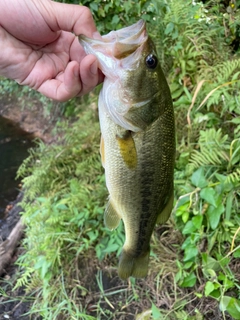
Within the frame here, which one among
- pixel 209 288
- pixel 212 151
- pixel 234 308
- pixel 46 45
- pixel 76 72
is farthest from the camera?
pixel 212 151

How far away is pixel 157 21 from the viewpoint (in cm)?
329

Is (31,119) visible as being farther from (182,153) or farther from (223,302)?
(223,302)

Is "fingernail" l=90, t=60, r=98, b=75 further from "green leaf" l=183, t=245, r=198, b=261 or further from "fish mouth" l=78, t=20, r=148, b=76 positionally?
"green leaf" l=183, t=245, r=198, b=261

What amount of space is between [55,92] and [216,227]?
142 centimetres

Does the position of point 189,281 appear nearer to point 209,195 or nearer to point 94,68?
point 209,195

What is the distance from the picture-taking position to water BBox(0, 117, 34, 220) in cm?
474

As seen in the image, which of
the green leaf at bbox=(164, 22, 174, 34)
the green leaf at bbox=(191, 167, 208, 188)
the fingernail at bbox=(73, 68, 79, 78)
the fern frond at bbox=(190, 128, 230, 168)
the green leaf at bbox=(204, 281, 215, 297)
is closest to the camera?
the fingernail at bbox=(73, 68, 79, 78)

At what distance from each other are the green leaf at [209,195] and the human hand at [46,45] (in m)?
1.15

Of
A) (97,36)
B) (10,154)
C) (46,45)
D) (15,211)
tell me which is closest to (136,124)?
(97,36)

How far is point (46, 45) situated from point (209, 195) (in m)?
1.39

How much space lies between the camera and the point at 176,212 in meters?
2.43

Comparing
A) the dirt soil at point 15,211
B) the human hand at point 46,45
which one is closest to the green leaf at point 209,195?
the human hand at point 46,45

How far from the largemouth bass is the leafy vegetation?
33.0 inches

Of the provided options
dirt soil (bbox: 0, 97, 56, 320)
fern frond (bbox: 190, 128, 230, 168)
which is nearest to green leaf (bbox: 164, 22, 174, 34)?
fern frond (bbox: 190, 128, 230, 168)
